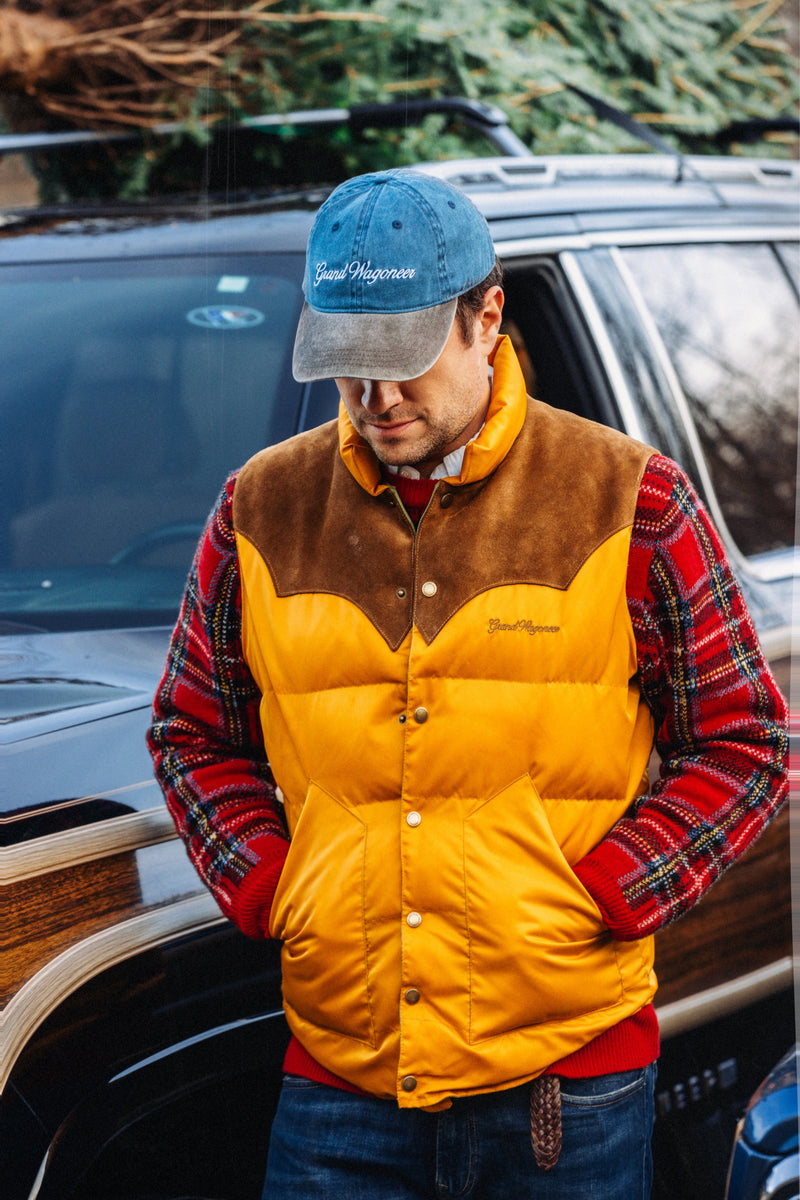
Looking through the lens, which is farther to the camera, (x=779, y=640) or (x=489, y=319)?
(x=779, y=640)

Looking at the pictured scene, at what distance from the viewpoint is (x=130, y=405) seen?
2.88 metres

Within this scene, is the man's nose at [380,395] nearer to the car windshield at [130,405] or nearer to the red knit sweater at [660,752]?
the red knit sweater at [660,752]

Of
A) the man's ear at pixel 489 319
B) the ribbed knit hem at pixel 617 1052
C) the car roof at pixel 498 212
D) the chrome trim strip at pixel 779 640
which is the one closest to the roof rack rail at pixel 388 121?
the car roof at pixel 498 212

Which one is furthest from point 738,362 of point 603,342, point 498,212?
point 498,212

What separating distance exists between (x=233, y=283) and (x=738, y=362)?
1.26 meters

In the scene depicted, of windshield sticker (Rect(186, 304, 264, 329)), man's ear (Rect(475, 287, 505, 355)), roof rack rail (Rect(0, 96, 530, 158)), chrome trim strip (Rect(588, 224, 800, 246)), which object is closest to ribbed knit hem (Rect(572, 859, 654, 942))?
man's ear (Rect(475, 287, 505, 355))

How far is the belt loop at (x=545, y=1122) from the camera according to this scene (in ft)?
5.82

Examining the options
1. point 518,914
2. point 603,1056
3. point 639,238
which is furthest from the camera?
point 639,238

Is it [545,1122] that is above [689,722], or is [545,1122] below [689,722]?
below

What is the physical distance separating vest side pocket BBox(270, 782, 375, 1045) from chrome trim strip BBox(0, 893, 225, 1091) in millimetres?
205

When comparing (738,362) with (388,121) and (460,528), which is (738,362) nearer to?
(388,121)

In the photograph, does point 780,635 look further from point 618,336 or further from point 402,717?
point 402,717

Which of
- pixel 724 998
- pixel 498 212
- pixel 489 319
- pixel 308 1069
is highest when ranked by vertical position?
pixel 489 319

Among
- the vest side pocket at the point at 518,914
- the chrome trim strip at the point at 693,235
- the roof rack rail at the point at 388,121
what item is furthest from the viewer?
the roof rack rail at the point at 388,121
